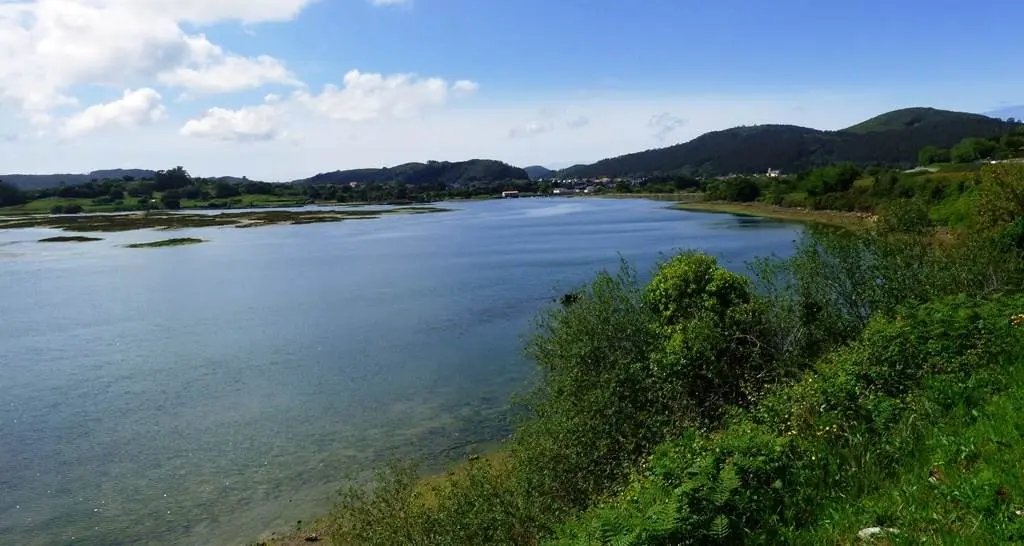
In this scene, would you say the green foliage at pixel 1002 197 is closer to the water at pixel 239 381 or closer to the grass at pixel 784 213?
the water at pixel 239 381

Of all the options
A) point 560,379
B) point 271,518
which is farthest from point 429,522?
point 271,518

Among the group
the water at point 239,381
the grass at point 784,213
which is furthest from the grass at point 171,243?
the grass at point 784,213

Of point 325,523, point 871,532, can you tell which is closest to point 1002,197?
point 325,523

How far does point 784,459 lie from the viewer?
8.78 m

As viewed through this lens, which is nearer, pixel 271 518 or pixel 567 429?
pixel 567 429

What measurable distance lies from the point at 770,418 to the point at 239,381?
86.3ft

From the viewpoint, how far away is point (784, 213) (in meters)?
122

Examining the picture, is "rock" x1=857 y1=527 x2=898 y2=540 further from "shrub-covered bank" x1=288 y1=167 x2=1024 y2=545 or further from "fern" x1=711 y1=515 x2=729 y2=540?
"fern" x1=711 y1=515 x2=729 y2=540

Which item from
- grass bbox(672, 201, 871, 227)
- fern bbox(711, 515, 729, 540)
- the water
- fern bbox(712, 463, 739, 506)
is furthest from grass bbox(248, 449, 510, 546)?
grass bbox(672, 201, 871, 227)

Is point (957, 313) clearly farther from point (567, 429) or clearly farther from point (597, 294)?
point (597, 294)

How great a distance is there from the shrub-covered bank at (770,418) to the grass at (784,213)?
60.8m

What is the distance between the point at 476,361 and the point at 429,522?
65.3ft

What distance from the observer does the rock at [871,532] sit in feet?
22.5

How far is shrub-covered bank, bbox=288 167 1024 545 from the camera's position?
25.1ft
